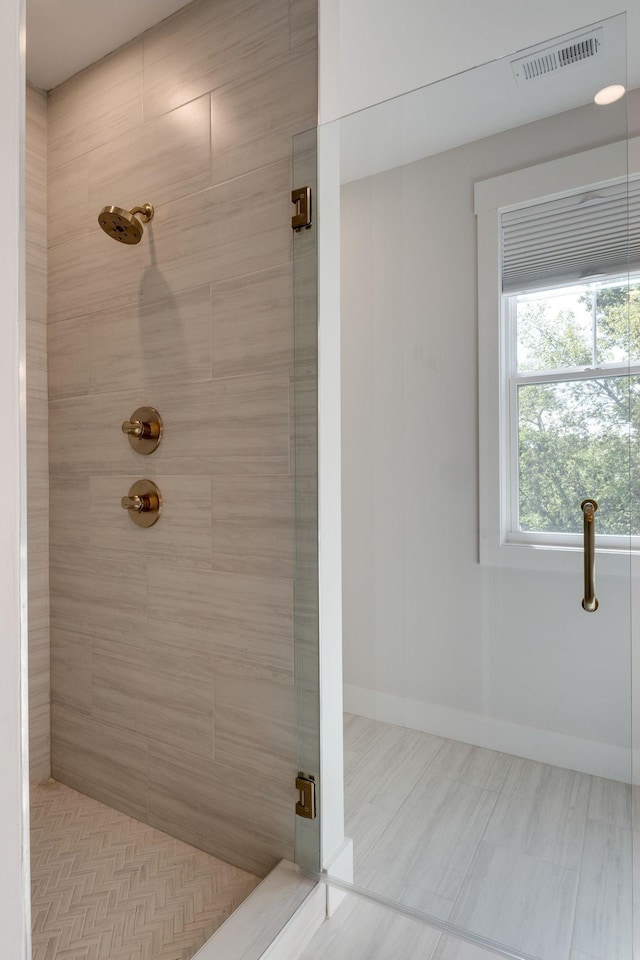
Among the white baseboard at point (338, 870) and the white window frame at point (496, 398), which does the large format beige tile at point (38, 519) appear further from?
the white window frame at point (496, 398)

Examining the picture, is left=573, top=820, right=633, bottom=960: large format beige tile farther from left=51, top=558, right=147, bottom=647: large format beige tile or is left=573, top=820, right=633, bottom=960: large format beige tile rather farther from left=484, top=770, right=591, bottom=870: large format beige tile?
left=51, top=558, right=147, bottom=647: large format beige tile

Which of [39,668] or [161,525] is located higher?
[161,525]

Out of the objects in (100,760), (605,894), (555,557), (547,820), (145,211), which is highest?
(145,211)

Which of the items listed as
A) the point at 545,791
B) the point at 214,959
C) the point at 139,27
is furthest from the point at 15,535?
the point at 139,27

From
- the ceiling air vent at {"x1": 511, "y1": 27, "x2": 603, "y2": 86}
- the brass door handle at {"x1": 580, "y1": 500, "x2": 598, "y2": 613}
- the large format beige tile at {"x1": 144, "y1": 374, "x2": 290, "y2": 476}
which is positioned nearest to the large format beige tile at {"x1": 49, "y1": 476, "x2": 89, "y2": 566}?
the large format beige tile at {"x1": 144, "y1": 374, "x2": 290, "y2": 476}

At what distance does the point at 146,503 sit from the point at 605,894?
4.66ft

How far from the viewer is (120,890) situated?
4.65ft

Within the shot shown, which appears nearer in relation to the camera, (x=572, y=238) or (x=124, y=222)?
(x=572, y=238)

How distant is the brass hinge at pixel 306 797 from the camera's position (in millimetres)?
1365

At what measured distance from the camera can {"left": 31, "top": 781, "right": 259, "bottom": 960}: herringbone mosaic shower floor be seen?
1.26 m

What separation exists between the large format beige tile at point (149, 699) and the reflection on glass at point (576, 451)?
102 cm

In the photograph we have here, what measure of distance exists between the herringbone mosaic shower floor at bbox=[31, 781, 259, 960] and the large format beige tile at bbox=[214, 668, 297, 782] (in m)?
0.29

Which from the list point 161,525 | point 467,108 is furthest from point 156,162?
point 161,525

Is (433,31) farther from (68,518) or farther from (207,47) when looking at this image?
(68,518)
